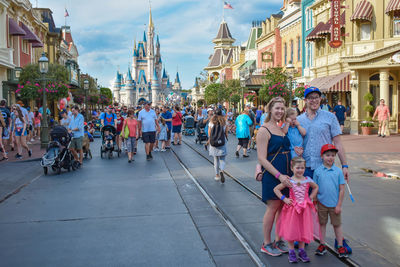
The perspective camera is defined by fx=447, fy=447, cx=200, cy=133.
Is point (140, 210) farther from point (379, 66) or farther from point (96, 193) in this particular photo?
point (379, 66)

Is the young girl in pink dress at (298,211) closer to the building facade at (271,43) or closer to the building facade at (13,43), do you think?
the building facade at (13,43)

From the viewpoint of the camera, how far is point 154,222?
6223 mm

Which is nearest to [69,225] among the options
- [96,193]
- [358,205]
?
[96,193]

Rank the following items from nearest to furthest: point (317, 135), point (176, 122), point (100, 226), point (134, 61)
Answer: point (317, 135) < point (100, 226) < point (176, 122) < point (134, 61)

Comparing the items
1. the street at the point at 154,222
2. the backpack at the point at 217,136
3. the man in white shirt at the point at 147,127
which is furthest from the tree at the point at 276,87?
the backpack at the point at 217,136

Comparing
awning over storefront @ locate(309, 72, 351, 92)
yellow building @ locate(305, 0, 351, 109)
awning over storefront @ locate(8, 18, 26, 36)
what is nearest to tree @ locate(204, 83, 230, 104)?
yellow building @ locate(305, 0, 351, 109)

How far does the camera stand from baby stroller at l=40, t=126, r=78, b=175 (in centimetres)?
1104

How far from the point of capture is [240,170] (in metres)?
11.3

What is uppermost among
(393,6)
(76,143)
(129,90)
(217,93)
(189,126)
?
(129,90)

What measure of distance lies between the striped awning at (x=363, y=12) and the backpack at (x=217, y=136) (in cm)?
1636

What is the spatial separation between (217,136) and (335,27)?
17.9 metres

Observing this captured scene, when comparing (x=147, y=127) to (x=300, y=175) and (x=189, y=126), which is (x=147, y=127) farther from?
(x=189, y=126)

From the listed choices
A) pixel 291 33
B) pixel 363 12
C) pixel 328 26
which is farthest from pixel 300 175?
pixel 291 33

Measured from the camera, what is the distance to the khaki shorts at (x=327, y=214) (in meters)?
4.70
